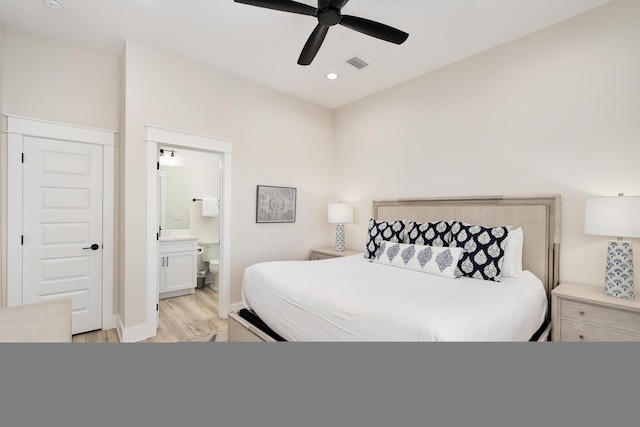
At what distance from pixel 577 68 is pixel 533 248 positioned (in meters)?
1.48

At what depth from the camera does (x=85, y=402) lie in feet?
0.77

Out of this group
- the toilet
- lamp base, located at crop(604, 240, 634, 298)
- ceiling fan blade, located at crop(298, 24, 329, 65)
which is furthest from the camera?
the toilet

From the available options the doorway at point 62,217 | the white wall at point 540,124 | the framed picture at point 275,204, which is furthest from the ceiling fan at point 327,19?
the doorway at point 62,217

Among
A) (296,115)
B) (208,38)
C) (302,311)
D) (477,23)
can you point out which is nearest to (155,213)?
(208,38)

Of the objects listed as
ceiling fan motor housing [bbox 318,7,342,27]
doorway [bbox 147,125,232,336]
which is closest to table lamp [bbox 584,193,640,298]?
ceiling fan motor housing [bbox 318,7,342,27]

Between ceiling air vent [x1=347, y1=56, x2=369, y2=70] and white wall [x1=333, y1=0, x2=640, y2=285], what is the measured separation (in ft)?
2.20

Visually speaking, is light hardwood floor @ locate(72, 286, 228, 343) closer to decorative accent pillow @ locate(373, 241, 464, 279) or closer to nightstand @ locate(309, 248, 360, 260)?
nightstand @ locate(309, 248, 360, 260)

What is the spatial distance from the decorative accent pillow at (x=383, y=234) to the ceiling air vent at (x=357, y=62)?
1.71 metres

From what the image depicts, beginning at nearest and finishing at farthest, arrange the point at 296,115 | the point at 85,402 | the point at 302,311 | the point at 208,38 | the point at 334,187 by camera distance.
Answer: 1. the point at 85,402
2. the point at 302,311
3. the point at 208,38
4. the point at 296,115
5. the point at 334,187

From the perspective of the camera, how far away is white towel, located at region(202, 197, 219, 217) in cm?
482

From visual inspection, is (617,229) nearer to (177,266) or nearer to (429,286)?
(429,286)

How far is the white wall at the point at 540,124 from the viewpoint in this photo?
2.21 meters

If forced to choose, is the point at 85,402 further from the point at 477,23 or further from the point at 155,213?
the point at 477,23

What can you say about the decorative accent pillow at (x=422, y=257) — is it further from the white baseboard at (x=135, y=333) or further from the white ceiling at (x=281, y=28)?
the white baseboard at (x=135, y=333)
